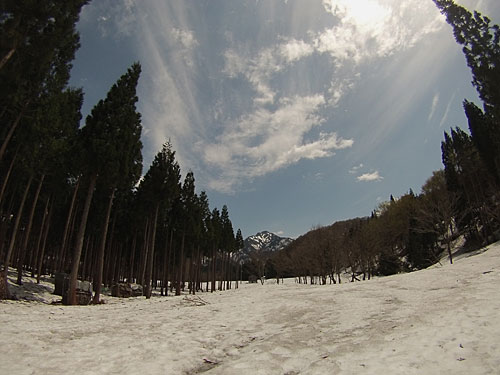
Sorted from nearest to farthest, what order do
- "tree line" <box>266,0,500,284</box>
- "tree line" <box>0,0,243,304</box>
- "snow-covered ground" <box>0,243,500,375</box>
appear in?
"snow-covered ground" <box>0,243,500,375</box> → "tree line" <box>0,0,243,304</box> → "tree line" <box>266,0,500,284</box>

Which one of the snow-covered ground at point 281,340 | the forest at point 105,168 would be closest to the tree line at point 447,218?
the forest at point 105,168

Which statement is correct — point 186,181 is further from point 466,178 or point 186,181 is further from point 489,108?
point 466,178

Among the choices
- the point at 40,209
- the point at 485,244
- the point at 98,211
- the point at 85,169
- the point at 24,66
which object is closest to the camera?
the point at 24,66

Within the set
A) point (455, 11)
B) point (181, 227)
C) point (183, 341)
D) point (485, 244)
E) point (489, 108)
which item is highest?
point (455, 11)

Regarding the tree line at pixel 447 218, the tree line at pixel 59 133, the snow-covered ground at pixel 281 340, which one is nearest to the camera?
the snow-covered ground at pixel 281 340

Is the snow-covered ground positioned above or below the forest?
below

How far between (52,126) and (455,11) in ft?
110

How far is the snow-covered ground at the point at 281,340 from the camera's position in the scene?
173 inches

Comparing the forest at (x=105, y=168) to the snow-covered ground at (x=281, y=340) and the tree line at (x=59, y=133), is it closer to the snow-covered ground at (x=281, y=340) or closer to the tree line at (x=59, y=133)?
the tree line at (x=59, y=133)

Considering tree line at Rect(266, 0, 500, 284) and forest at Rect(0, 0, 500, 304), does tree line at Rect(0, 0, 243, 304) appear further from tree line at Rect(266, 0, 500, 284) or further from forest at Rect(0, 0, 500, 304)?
tree line at Rect(266, 0, 500, 284)

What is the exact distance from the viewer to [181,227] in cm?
3247

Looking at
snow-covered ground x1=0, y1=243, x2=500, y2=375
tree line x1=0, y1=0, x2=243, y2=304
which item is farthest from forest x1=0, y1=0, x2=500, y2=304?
snow-covered ground x1=0, y1=243, x2=500, y2=375

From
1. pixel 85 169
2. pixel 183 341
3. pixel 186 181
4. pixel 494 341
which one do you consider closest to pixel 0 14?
pixel 85 169

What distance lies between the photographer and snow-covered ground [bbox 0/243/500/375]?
14.4ft
